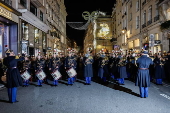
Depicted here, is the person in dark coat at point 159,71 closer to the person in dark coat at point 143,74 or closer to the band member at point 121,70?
the band member at point 121,70

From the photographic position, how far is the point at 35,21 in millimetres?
19656

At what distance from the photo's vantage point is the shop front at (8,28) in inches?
507

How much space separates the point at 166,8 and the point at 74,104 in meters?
16.2

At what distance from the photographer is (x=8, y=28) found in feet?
48.8

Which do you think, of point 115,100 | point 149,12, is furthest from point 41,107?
point 149,12

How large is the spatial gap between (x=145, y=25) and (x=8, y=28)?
60.7 feet

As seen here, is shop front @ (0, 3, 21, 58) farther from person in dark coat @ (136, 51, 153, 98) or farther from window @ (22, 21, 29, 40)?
person in dark coat @ (136, 51, 153, 98)

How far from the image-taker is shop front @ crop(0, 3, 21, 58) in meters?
12.9

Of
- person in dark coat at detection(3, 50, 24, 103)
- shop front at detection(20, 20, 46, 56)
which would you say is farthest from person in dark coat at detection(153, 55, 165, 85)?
shop front at detection(20, 20, 46, 56)

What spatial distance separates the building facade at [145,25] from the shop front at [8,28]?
12.5 meters

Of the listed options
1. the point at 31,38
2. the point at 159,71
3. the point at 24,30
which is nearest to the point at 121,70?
the point at 159,71

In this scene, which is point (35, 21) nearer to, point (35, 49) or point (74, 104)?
point (35, 49)

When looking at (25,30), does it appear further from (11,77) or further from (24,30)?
(11,77)

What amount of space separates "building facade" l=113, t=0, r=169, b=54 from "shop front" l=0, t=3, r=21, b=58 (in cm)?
1246
